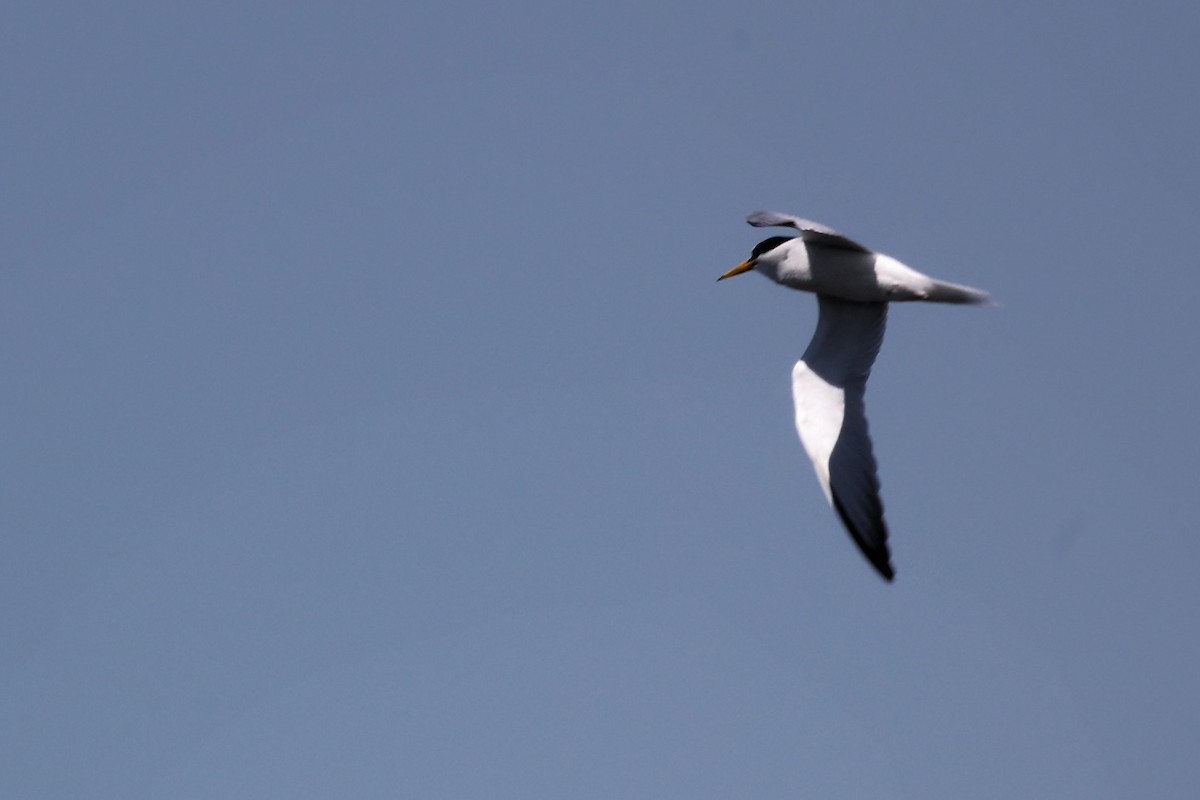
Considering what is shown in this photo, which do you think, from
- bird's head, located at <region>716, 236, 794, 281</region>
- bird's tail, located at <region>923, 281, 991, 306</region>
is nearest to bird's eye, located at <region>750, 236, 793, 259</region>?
bird's head, located at <region>716, 236, 794, 281</region>

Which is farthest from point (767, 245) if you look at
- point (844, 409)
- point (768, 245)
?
point (844, 409)

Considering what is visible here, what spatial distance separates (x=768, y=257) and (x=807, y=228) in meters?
2.53

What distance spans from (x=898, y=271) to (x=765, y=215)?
197 centimetres

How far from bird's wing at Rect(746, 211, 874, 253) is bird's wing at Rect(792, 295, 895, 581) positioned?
155 cm

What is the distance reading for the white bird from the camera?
66.0 feet

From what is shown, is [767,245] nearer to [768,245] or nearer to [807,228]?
[768,245]

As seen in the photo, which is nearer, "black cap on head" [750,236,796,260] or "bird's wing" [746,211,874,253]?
"bird's wing" [746,211,874,253]

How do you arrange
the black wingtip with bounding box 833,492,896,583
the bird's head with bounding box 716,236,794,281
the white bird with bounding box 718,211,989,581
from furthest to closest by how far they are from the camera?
the bird's head with bounding box 716,236,794,281, the white bird with bounding box 718,211,989,581, the black wingtip with bounding box 833,492,896,583

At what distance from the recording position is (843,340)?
22625 millimetres

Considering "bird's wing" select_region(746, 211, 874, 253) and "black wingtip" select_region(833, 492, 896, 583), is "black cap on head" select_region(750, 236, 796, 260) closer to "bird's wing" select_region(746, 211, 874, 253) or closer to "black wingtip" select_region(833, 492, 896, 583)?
"bird's wing" select_region(746, 211, 874, 253)

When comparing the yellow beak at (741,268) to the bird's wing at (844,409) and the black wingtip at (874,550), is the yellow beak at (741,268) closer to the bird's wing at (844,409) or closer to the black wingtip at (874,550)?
the bird's wing at (844,409)

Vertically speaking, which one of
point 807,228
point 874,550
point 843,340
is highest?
point 807,228

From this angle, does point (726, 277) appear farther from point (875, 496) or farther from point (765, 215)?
point (875, 496)

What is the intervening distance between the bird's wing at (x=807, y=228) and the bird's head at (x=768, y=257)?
1.80 feet
